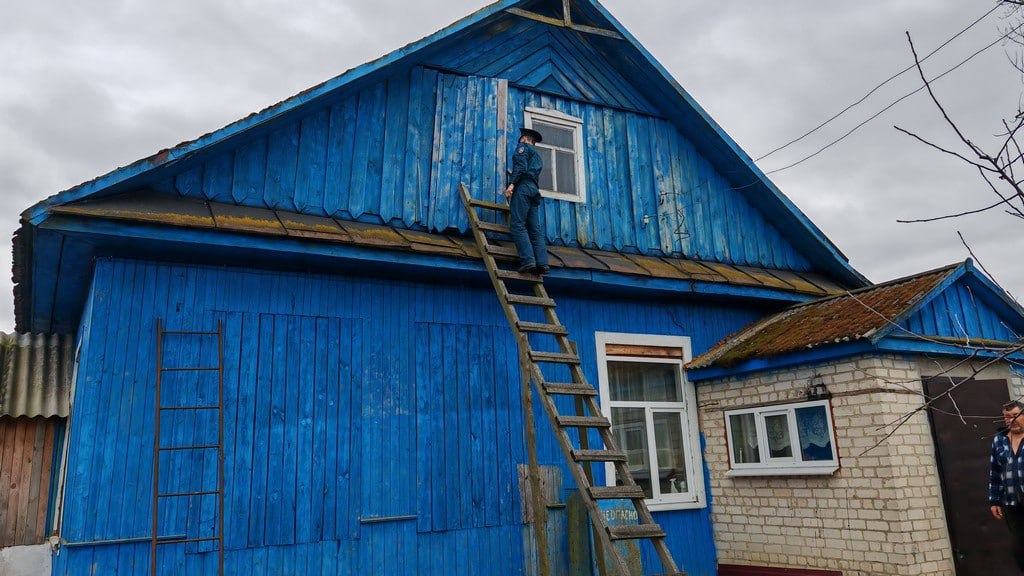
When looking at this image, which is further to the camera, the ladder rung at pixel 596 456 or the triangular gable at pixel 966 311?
the triangular gable at pixel 966 311

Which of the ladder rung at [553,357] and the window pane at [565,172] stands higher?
the window pane at [565,172]

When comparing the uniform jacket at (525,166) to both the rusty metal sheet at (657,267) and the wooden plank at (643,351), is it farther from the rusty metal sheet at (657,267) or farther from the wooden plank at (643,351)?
the wooden plank at (643,351)

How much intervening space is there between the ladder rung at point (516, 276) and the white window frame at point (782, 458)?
2.89m

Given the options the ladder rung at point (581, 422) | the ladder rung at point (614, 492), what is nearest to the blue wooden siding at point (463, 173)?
the ladder rung at point (581, 422)

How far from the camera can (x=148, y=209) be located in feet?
19.5

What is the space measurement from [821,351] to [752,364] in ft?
2.85

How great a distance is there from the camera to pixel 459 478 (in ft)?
22.6

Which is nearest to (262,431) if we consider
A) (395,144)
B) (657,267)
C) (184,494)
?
(184,494)

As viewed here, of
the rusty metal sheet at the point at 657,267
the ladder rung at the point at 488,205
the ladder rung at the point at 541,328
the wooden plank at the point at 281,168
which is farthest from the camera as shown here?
the rusty metal sheet at the point at 657,267

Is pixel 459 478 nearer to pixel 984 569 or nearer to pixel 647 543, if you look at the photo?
pixel 647 543

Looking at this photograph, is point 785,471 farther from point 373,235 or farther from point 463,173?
point 373,235

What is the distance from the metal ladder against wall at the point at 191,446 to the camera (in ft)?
18.1

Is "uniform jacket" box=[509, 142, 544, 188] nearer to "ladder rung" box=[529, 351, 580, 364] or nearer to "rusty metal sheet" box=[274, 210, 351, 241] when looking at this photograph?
"rusty metal sheet" box=[274, 210, 351, 241]

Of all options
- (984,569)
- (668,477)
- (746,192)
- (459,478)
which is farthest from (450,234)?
(984,569)
